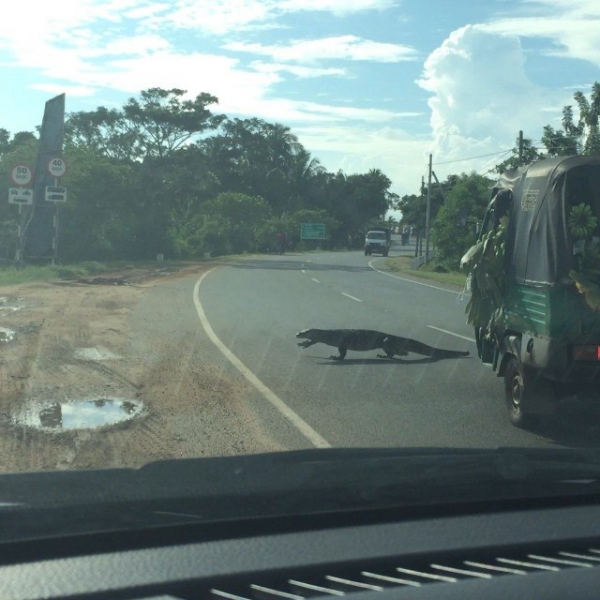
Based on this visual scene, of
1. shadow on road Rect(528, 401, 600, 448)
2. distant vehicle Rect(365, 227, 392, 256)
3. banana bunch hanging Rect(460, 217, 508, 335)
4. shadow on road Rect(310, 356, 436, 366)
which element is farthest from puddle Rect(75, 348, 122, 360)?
distant vehicle Rect(365, 227, 392, 256)

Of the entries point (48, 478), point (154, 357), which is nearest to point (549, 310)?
point (48, 478)

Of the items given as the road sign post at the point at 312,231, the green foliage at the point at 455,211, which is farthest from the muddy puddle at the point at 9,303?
the road sign post at the point at 312,231

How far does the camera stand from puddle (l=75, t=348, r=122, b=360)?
1159 centimetres

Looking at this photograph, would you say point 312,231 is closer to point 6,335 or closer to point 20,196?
point 20,196

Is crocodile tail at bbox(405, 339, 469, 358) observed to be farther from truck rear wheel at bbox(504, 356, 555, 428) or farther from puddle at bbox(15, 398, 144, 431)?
puddle at bbox(15, 398, 144, 431)

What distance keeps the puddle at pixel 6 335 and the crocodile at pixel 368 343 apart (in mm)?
4270

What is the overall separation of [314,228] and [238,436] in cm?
8545

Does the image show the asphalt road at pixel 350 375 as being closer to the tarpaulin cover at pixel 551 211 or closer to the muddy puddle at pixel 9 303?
the tarpaulin cover at pixel 551 211

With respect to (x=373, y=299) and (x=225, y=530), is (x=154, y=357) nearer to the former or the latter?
(x=225, y=530)

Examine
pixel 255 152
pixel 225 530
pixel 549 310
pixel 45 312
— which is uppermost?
pixel 255 152

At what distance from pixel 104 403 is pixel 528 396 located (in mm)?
3929

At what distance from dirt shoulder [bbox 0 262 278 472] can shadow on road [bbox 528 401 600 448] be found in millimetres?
2381

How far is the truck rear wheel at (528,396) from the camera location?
759cm

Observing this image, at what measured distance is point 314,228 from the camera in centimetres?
9238
